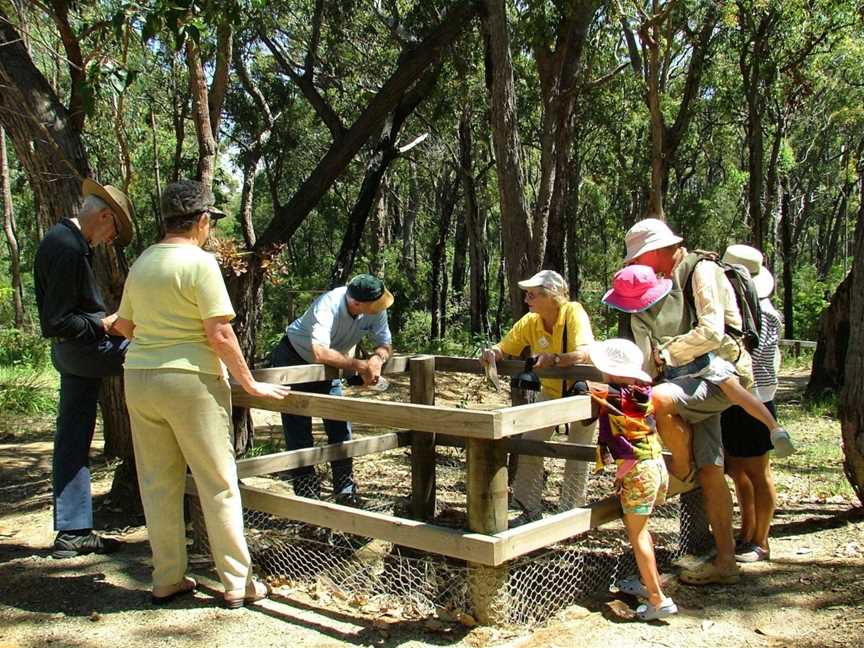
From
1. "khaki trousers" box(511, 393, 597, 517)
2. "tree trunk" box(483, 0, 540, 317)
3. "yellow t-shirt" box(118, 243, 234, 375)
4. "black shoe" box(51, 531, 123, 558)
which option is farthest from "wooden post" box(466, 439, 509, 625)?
"tree trunk" box(483, 0, 540, 317)

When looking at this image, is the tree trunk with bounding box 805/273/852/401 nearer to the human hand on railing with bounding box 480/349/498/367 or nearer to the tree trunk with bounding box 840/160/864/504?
the tree trunk with bounding box 840/160/864/504

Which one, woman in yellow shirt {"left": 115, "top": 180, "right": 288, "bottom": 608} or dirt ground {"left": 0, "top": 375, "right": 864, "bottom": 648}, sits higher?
woman in yellow shirt {"left": 115, "top": 180, "right": 288, "bottom": 608}

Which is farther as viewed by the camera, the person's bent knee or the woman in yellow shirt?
the person's bent knee

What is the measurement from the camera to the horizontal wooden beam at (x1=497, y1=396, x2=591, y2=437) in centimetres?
361

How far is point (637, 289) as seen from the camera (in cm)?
417

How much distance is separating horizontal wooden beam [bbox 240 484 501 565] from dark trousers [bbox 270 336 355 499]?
0.85m

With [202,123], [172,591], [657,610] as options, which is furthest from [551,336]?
[202,123]

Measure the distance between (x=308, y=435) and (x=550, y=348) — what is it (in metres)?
1.71

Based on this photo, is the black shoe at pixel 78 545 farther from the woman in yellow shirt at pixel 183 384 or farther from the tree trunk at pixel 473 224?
the tree trunk at pixel 473 224

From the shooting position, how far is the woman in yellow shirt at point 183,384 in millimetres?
3744

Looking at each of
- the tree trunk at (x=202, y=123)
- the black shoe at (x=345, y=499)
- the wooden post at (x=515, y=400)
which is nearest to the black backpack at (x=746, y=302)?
the wooden post at (x=515, y=400)

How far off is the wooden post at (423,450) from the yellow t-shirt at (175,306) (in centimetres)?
178

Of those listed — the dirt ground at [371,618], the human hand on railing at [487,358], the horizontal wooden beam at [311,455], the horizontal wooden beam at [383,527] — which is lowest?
the dirt ground at [371,618]

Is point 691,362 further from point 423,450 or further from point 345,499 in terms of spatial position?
point 345,499
